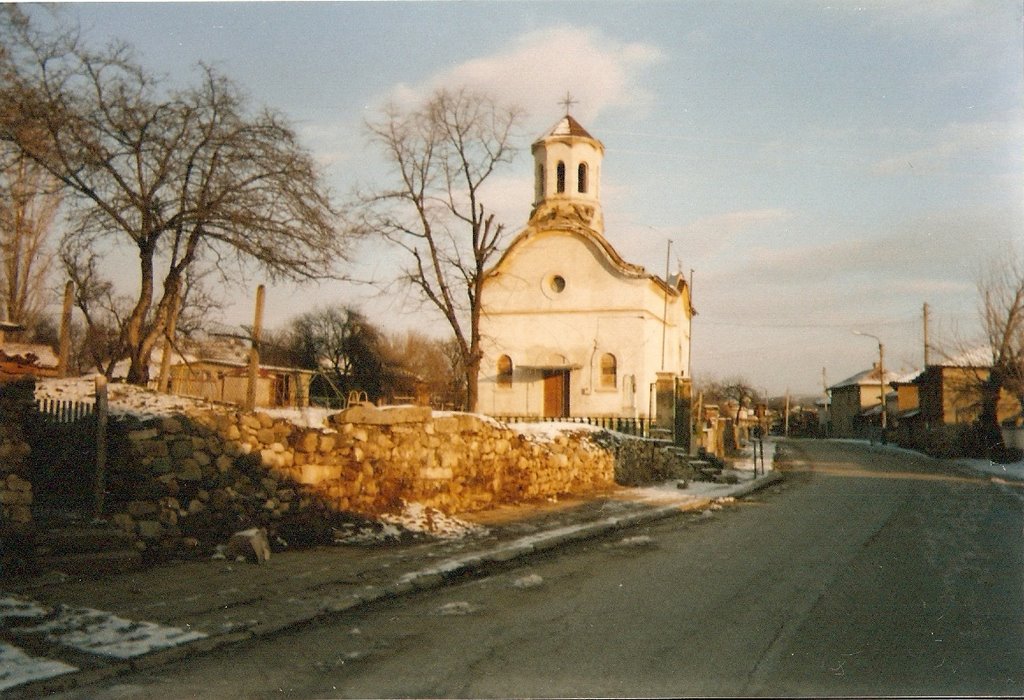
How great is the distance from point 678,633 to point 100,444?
603 cm

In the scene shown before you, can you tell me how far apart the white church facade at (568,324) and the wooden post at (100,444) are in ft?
81.1

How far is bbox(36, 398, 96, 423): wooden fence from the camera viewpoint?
861 cm

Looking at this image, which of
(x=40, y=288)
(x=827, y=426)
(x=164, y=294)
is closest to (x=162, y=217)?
(x=164, y=294)

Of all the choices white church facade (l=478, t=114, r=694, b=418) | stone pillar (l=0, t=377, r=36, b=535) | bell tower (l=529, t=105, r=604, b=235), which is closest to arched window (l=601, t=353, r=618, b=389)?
white church facade (l=478, t=114, r=694, b=418)

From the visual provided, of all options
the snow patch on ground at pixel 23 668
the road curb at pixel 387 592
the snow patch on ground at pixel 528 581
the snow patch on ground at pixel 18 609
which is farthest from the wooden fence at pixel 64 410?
the snow patch on ground at pixel 528 581

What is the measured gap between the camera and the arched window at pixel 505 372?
1344 inches

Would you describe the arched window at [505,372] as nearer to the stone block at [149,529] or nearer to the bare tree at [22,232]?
the bare tree at [22,232]

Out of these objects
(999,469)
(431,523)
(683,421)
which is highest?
(683,421)

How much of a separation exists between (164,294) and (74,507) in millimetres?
5016

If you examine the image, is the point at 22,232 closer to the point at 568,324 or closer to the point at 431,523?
the point at 431,523

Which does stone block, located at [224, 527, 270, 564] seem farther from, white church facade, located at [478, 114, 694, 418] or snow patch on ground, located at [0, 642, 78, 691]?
white church facade, located at [478, 114, 694, 418]

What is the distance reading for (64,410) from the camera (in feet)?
28.6

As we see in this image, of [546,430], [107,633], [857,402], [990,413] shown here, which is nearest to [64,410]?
[107,633]

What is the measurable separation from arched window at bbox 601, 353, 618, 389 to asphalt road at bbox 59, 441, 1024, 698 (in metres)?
22.2
